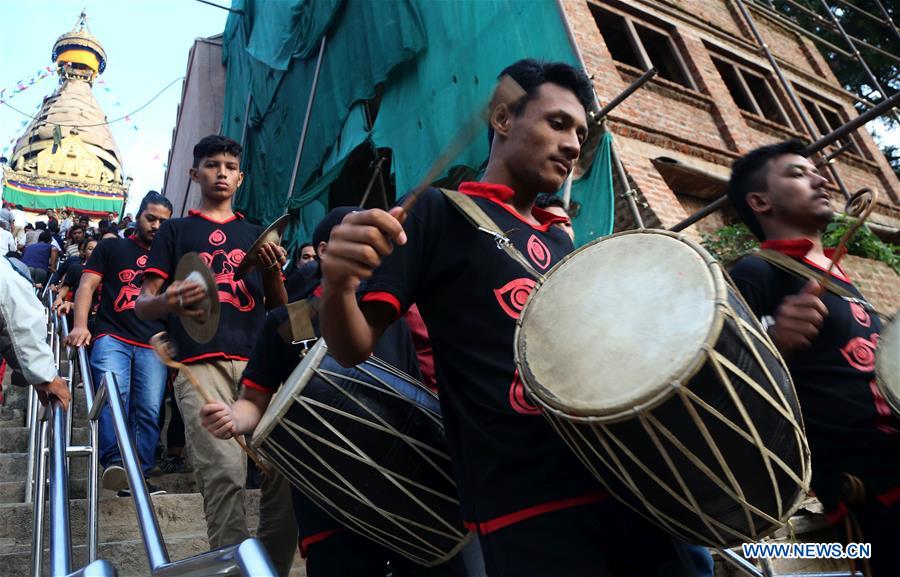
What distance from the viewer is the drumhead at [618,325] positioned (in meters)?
1.22

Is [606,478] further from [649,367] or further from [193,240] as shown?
[193,240]

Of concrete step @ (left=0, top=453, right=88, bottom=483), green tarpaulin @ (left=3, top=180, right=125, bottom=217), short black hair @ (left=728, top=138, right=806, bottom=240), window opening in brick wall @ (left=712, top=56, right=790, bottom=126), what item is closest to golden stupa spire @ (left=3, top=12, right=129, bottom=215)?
green tarpaulin @ (left=3, top=180, right=125, bottom=217)

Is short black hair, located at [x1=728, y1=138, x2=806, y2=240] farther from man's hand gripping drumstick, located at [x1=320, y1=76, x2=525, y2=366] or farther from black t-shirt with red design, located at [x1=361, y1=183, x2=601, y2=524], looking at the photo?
man's hand gripping drumstick, located at [x1=320, y1=76, x2=525, y2=366]

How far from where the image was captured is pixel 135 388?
13.2ft

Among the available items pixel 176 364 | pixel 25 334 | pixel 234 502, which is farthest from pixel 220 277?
pixel 176 364

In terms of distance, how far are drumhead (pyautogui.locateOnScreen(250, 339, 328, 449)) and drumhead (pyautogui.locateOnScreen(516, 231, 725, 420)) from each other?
0.72m

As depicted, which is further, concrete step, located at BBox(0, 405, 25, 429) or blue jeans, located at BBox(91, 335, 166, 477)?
concrete step, located at BBox(0, 405, 25, 429)

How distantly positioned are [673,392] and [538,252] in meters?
0.56

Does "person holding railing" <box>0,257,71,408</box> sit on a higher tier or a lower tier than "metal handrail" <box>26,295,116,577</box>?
higher

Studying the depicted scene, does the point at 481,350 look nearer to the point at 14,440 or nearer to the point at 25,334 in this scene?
the point at 25,334

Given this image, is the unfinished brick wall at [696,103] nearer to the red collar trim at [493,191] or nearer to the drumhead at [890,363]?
the drumhead at [890,363]

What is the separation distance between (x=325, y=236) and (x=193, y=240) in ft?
2.76

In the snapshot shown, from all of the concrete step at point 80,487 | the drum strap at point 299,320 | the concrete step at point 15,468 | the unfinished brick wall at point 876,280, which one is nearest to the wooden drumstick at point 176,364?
the drum strap at point 299,320

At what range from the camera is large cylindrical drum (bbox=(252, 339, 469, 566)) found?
179 centimetres
